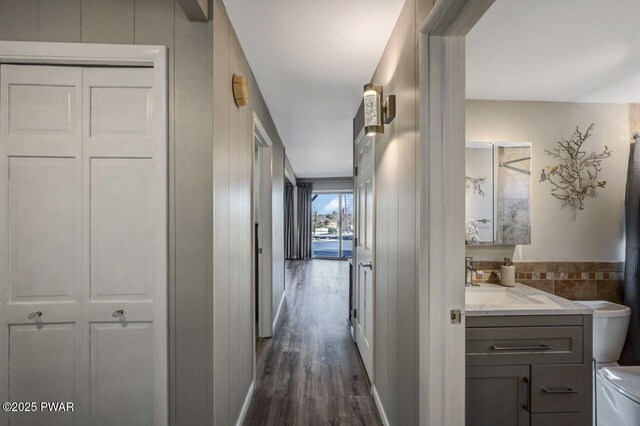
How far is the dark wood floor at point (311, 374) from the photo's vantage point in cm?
200

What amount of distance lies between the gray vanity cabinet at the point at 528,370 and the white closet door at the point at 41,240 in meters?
2.05

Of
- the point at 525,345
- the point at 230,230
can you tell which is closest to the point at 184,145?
the point at 230,230

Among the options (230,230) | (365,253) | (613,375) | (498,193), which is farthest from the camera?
(365,253)

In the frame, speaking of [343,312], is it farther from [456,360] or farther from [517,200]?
[456,360]

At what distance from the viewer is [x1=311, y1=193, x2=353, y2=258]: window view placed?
29.3 ft

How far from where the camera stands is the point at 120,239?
1429 millimetres

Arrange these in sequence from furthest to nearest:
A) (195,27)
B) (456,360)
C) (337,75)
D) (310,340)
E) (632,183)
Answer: (310,340) → (337,75) → (632,183) → (195,27) → (456,360)

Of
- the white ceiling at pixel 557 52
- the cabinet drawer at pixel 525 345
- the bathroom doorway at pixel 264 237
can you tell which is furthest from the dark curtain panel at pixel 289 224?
the cabinet drawer at pixel 525 345

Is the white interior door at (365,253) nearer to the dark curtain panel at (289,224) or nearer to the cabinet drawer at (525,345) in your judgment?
the cabinet drawer at (525,345)

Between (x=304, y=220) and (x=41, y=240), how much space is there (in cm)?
757

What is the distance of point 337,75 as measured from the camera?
2.24 metres

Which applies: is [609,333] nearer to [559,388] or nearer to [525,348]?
[559,388]

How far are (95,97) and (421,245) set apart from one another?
170cm

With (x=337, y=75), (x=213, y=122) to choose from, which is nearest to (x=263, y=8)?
(x=213, y=122)
